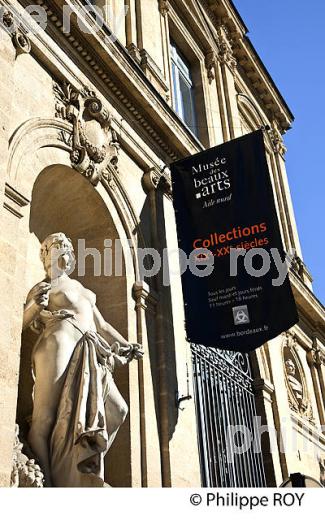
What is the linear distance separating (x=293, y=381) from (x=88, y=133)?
752cm

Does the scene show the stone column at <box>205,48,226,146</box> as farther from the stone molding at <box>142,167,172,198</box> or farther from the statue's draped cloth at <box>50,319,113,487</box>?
the statue's draped cloth at <box>50,319,113,487</box>

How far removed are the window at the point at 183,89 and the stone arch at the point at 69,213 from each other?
5.11 meters

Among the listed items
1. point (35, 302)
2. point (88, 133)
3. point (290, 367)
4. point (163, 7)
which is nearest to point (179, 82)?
point (163, 7)

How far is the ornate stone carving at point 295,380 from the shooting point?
1421 centimetres

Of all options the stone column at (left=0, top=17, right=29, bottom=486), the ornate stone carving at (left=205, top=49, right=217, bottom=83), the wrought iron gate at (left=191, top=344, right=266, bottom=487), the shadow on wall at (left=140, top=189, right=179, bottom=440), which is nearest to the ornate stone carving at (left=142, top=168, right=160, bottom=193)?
the shadow on wall at (left=140, top=189, right=179, bottom=440)

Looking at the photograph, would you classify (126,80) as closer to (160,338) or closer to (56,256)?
(56,256)

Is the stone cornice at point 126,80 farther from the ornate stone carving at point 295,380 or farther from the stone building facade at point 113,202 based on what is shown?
the ornate stone carving at point 295,380

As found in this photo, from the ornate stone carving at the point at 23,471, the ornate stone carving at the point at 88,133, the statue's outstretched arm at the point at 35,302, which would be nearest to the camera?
the ornate stone carving at the point at 23,471

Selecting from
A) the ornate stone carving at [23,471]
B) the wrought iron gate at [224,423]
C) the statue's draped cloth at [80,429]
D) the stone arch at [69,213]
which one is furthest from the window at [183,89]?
the ornate stone carving at [23,471]

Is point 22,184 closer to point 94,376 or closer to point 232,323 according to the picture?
point 94,376

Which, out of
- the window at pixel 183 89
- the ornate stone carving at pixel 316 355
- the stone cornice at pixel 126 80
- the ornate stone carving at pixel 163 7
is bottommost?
the ornate stone carving at pixel 316 355

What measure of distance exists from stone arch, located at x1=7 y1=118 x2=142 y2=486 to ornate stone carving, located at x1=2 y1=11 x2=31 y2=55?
29.9 inches

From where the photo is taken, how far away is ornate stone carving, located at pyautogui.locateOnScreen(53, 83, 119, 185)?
28.2 feet

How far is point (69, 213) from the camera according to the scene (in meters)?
9.12
